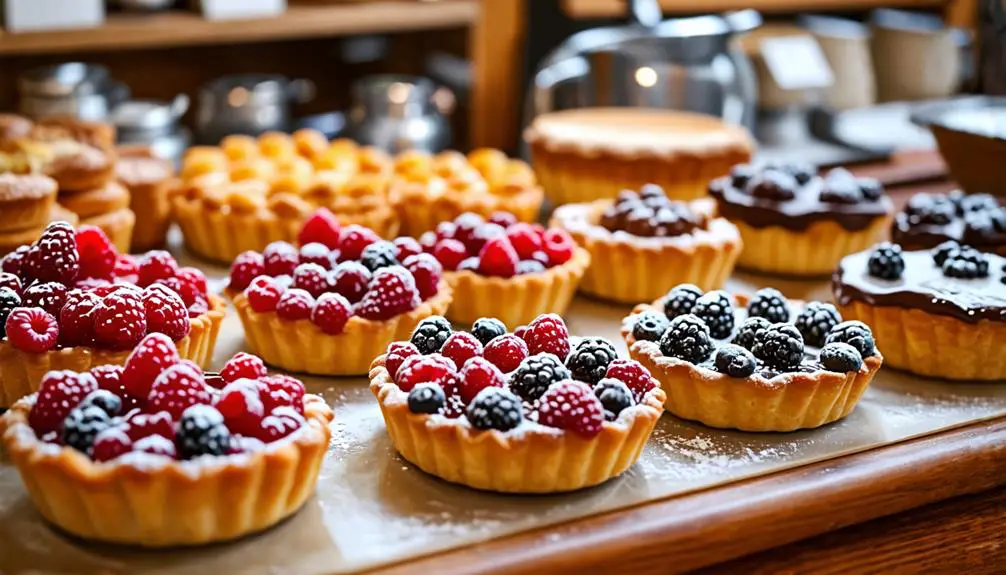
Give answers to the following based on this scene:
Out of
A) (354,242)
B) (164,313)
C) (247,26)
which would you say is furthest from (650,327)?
(247,26)

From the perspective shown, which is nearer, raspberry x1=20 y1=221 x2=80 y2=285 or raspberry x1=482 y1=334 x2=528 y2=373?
raspberry x1=482 y1=334 x2=528 y2=373

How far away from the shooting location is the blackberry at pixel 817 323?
7.43ft

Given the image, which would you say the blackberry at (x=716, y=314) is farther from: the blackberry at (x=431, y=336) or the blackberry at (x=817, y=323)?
the blackberry at (x=431, y=336)

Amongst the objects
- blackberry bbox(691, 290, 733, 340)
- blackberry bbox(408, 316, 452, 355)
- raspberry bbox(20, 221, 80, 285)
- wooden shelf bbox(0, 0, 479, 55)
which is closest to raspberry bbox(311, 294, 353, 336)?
blackberry bbox(408, 316, 452, 355)

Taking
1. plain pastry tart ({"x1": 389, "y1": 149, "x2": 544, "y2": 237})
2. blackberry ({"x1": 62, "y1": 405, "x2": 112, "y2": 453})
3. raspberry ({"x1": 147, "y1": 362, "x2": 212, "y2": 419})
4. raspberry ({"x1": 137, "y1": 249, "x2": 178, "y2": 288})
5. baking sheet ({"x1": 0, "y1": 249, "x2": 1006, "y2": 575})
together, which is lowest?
baking sheet ({"x1": 0, "y1": 249, "x2": 1006, "y2": 575})

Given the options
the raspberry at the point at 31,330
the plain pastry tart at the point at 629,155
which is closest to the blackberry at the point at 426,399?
the raspberry at the point at 31,330

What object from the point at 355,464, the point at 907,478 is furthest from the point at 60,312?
the point at 907,478

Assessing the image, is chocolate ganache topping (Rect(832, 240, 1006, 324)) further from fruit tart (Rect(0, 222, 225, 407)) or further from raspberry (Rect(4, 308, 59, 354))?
raspberry (Rect(4, 308, 59, 354))

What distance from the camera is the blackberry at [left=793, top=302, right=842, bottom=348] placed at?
227 centimetres

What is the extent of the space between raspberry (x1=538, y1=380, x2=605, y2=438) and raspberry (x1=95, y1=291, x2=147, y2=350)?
0.72 m

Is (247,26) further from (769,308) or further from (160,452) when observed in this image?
(160,452)

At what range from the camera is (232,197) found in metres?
2.95

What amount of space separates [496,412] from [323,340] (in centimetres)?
58

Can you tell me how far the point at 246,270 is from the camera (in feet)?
8.08
